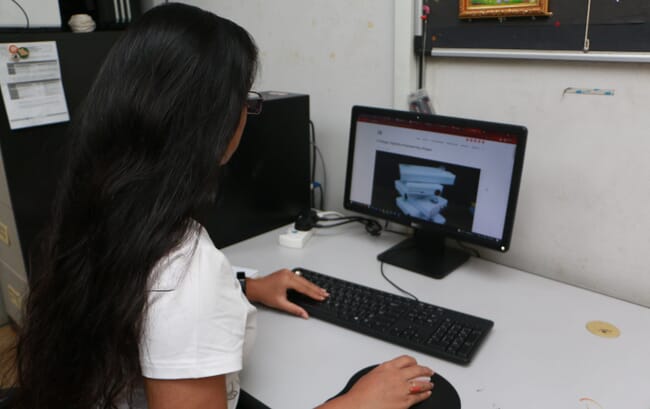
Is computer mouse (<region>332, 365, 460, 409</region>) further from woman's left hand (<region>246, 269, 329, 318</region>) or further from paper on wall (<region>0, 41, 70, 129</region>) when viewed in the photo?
paper on wall (<region>0, 41, 70, 129</region>)

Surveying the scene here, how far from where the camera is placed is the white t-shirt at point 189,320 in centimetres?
67

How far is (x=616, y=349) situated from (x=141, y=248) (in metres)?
0.84

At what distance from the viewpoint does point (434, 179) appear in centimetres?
122

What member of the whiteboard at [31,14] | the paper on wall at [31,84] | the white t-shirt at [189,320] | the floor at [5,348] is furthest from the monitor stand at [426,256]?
the whiteboard at [31,14]

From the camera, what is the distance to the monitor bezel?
1.07 m

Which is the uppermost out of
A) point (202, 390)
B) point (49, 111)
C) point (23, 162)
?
point (49, 111)

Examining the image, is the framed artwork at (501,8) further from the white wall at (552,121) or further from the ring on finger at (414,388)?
the ring on finger at (414,388)

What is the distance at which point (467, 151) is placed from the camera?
1.15m

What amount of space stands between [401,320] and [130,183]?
0.58 metres

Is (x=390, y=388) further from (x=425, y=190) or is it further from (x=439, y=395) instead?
(x=425, y=190)

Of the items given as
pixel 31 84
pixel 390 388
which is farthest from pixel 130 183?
pixel 31 84

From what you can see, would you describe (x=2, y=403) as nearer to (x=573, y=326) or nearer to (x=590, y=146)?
(x=573, y=326)

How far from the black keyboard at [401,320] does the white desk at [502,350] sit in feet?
0.06

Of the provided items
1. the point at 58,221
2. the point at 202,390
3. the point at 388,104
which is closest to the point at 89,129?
the point at 58,221
